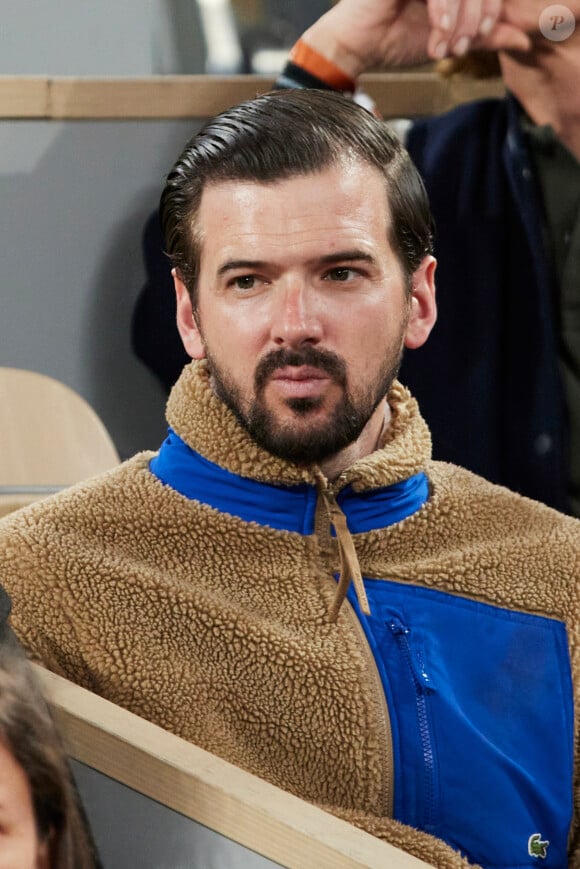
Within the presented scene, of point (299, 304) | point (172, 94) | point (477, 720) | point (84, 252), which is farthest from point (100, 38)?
point (477, 720)

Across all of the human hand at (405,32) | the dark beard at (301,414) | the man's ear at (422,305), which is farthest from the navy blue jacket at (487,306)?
the dark beard at (301,414)

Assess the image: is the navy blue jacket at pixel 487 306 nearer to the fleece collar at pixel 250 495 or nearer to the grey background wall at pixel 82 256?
the grey background wall at pixel 82 256

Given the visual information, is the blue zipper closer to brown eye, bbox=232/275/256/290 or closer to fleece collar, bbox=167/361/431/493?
fleece collar, bbox=167/361/431/493

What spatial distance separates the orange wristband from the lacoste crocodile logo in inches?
31.3

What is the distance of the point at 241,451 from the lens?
3.33 ft

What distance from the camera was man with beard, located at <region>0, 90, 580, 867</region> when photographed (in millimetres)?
974

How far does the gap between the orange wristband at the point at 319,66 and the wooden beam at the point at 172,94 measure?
5.8 inches

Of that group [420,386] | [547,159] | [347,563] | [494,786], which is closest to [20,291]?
[420,386]

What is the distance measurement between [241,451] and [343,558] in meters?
0.11

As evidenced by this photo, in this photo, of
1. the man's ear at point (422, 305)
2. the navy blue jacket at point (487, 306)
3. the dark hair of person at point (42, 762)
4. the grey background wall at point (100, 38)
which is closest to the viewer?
the dark hair of person at point (42, 762)

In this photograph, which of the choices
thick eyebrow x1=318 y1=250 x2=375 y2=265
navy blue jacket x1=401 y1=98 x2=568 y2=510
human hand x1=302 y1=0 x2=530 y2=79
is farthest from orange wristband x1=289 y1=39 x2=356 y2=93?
thick eyebrow x1=318 y1=250 x2=375 y2=265

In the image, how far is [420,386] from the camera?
1.52m

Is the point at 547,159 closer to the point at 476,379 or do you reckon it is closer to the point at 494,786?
the point at 476,379

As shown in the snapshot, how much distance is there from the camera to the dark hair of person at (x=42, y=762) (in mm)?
667
